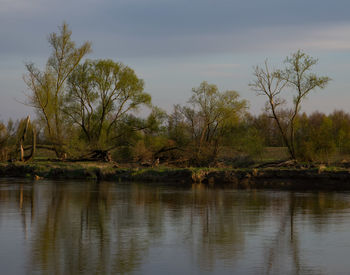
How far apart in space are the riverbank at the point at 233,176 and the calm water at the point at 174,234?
20.5 feet

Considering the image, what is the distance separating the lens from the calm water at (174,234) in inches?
331

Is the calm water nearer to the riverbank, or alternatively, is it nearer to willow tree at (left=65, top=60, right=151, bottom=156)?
the riverbank

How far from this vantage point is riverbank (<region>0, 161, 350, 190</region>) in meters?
25.0

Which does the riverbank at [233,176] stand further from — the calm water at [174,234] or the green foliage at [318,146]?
the calm water at [174,234]

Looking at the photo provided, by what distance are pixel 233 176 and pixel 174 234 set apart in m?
15.6

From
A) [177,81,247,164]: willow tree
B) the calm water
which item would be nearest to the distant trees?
[177,81,247,164]: willow tree

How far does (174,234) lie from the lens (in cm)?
1123

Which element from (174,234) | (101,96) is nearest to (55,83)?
(101,96)

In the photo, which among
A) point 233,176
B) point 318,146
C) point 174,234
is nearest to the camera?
point 174,234

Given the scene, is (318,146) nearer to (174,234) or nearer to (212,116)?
(212,116)

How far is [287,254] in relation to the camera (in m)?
9.23

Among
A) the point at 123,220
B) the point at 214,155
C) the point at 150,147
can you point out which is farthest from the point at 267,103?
the point at 123,220

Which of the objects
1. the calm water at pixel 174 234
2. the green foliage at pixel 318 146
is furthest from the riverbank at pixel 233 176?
the calm water at pixel 174 234

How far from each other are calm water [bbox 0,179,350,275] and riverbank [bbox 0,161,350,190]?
20.5ft
